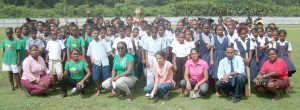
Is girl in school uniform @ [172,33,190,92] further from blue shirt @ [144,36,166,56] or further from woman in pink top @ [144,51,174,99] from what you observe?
woman in pink top @ [144,51,174,99]

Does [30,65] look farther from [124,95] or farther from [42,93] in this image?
[124,95]

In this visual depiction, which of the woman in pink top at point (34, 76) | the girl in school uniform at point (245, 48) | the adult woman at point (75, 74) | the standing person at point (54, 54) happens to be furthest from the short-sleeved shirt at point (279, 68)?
the woman in pink top at point (34, 76)

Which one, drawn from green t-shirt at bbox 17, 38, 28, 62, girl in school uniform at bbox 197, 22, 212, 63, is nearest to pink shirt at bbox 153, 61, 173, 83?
girl in school uniform at bbox 197, 22, 212, 63

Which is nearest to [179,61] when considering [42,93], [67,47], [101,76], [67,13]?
[101,76]

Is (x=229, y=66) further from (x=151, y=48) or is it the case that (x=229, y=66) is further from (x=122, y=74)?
(x=122, y=74)

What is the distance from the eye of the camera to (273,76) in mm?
7070

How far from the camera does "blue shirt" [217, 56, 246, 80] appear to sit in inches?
280

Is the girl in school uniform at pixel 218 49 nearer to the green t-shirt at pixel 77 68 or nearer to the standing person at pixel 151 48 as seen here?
the standing person at pixel 151 48

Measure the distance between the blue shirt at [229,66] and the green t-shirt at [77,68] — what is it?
3.06 metres

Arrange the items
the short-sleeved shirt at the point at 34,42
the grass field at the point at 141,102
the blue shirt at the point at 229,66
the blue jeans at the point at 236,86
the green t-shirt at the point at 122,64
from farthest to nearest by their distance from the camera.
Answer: the short-sleeved shirt at the point at 34,42 < the green t-shirt at the point at 122,64 < the blue shirt at the point at 229,66 < the blue jeans at the point at 236,86 < the grass field at the point at 141,102

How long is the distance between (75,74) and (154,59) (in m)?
1.86

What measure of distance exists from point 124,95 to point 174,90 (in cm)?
127

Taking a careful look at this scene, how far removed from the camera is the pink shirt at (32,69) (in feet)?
25.0

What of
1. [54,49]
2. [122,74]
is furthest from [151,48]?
[54,49]
